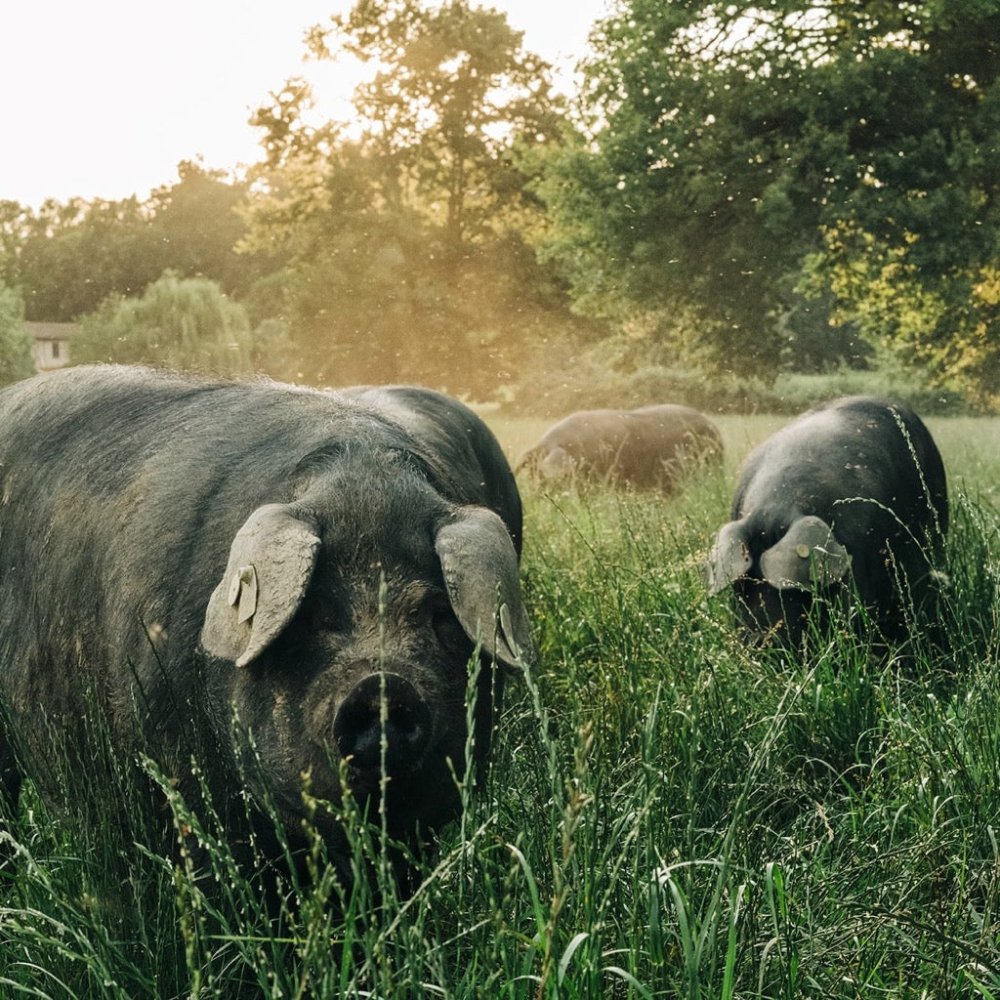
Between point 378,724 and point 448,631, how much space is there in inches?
15.0

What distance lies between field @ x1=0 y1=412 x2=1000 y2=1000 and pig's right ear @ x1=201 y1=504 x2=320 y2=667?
39cm

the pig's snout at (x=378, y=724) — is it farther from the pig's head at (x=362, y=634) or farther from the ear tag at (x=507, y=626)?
the ear tag at (x=507, y=626)

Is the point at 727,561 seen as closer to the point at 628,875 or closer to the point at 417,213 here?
the point at 628,875

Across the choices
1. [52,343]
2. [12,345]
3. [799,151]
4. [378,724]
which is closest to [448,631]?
[378,724]

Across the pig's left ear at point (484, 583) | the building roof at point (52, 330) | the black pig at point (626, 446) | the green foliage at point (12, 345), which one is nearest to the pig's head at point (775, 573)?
the pig's left ear at point (484, 583)

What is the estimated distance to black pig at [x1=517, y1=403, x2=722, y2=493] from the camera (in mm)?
14406

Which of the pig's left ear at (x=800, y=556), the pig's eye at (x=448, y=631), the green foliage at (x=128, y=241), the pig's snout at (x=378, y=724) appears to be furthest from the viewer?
the green foliage at (x=128, y=241)

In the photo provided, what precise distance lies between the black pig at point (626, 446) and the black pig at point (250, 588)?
34.7 feet

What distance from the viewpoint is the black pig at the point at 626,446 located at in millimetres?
14406

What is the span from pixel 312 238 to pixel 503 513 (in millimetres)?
30064

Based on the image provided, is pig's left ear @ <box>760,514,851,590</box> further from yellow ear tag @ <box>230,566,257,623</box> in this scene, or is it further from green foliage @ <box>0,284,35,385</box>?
green foliage @ <box>0,284,35,385</box>

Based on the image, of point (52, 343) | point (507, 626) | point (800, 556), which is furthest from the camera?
point (52, 343)

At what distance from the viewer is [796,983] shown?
223 centimetres

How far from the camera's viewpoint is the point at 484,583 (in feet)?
8.23
